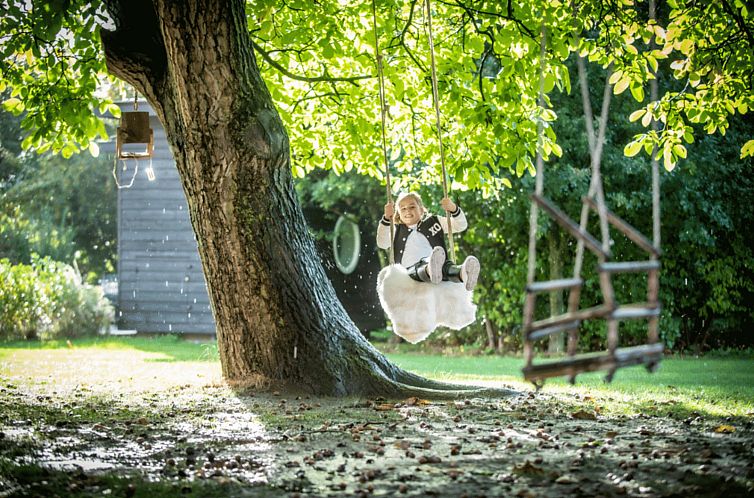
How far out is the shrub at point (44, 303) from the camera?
16.1 metres

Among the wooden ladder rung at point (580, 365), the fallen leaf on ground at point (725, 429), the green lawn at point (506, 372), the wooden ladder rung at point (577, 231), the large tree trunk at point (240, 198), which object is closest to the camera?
the wooden ladder rung at point (577, 231)

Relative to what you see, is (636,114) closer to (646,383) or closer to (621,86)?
(621,86)

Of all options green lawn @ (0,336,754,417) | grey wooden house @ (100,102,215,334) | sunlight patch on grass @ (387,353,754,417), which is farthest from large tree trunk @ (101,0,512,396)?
grey wooden house @ (100,102,215,334)

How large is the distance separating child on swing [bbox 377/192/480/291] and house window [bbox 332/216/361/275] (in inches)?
401

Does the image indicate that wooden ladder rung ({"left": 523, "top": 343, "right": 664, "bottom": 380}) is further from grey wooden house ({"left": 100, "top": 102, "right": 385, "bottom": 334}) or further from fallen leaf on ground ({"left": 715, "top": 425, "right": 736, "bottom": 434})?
grey wooden house ({"left": 100, "top": 102, "right": 385, "bottom": 334})

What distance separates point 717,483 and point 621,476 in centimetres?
44

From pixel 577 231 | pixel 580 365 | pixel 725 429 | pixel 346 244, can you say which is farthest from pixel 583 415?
pixel 346 244

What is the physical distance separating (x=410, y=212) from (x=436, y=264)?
3.04 ft

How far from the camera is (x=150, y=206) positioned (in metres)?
18.1

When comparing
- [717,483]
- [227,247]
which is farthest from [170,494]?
[227,247]

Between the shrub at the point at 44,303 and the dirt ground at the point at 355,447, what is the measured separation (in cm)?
897

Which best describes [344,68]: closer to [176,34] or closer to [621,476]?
[176,34]

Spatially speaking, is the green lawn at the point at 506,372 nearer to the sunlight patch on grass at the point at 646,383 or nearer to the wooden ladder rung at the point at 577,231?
the sunlight patch on grass at the point at 646,383

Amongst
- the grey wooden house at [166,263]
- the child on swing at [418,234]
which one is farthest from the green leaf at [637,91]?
the grey wooden house at [166,263]
